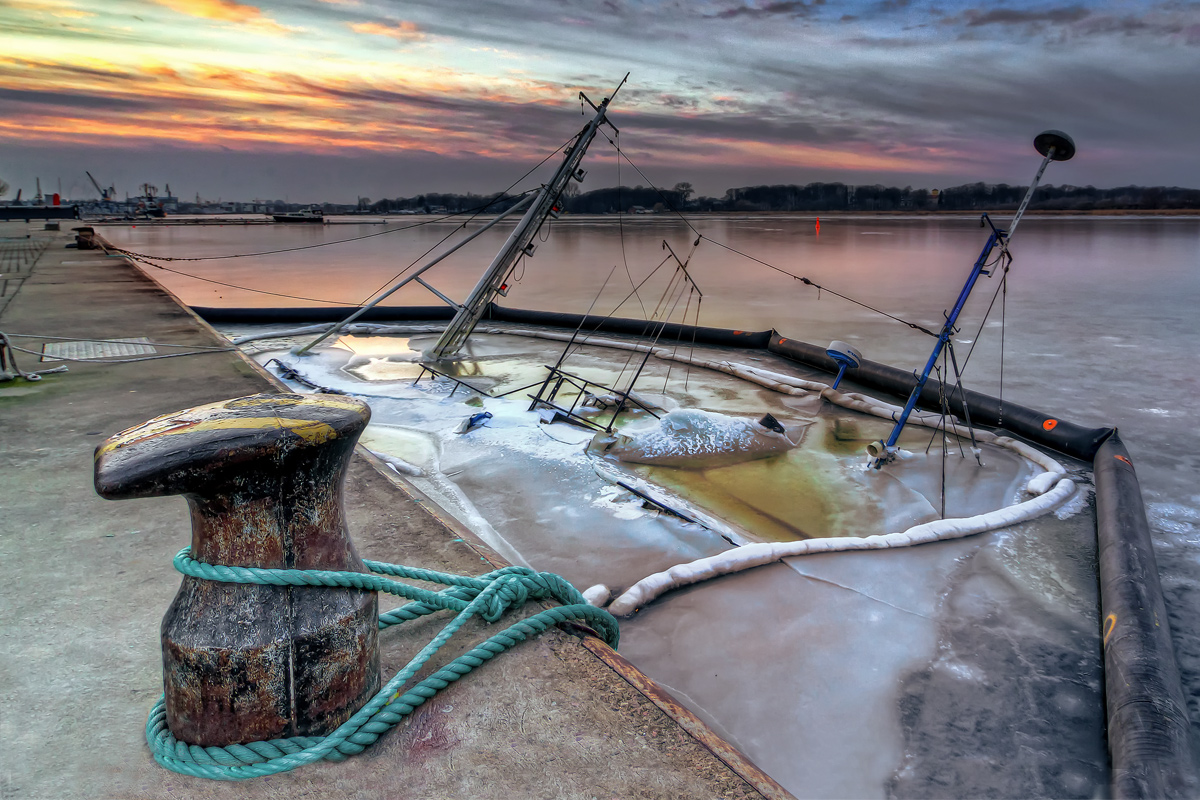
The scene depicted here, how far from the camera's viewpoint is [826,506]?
20.7 ft

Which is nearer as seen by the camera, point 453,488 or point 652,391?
point 453,488

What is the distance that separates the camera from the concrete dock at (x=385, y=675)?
1.81 metres

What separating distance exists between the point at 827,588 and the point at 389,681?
3.39 m

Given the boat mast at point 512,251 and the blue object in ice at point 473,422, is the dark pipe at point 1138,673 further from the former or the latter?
the boat mast at point 512,251

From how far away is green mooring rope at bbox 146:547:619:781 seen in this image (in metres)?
1.77

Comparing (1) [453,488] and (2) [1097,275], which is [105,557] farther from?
(2) [1097,275]

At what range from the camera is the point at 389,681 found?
2039mm

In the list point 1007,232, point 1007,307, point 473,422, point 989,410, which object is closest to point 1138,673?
point 1007,232

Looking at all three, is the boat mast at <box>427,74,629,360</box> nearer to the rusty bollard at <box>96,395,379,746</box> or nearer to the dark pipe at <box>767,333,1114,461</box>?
the dark pipe at <box>767,333,1114,461</box>

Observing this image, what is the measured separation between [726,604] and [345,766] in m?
3.00

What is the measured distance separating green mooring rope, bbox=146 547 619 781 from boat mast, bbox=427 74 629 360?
977cm

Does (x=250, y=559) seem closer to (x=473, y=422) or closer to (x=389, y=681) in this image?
(x=389, y=681)

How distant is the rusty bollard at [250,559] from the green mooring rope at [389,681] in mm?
35

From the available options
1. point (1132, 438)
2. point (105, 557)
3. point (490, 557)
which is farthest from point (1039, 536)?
point (105, 557)
